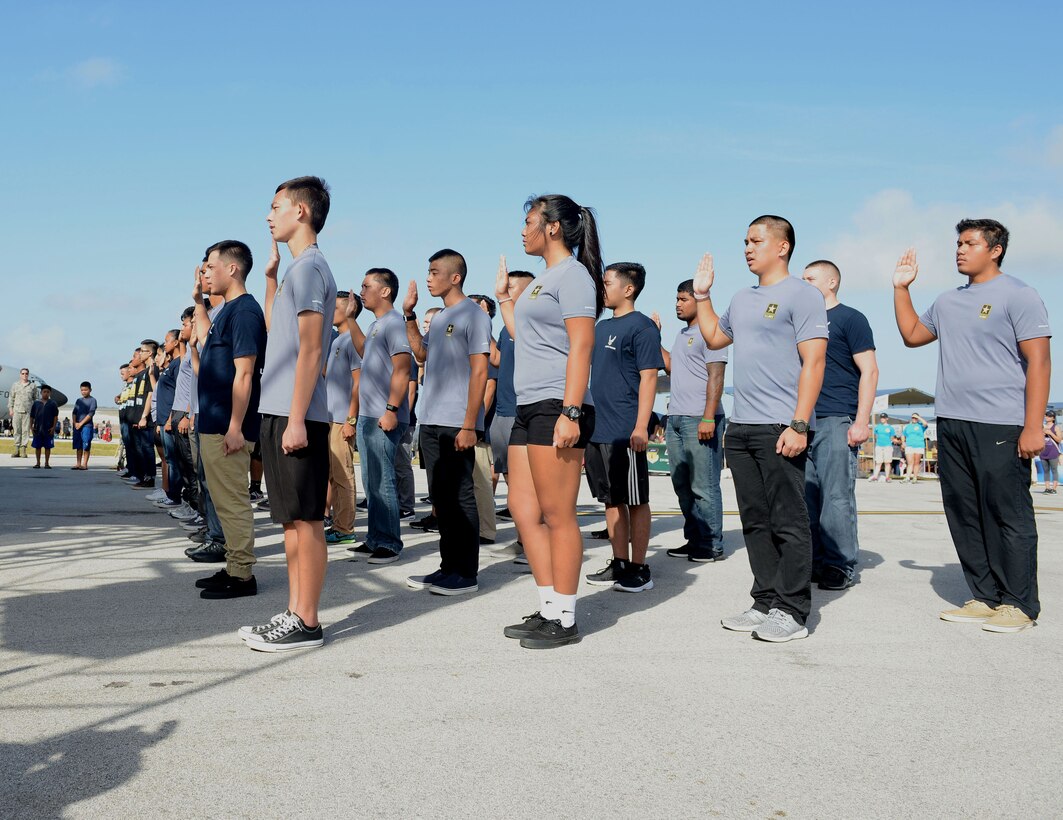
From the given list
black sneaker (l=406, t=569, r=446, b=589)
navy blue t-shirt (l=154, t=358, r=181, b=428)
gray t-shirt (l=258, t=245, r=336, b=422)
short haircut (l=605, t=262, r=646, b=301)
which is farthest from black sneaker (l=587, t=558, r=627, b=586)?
navy blue t-shirt (l=154, t=358, r=181, b=428)

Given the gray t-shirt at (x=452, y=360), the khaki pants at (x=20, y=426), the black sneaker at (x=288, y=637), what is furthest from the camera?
the khaki pants at (x=20, y=426)

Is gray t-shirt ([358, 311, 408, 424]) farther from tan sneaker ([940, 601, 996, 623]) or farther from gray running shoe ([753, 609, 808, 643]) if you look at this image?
tan sneaker ([940, 601, 996, 623])

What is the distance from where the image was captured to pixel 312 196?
4559mm

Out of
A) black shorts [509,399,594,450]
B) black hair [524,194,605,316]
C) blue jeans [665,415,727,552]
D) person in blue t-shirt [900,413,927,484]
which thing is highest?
black hair [524,194,605,316]

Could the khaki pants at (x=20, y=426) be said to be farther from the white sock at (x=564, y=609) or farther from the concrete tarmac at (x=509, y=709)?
the white sock at (x=564, y=609)

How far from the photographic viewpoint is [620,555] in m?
6.06

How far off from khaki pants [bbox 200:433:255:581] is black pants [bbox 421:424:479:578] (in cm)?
115

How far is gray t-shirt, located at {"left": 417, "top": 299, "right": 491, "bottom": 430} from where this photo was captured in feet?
19.9

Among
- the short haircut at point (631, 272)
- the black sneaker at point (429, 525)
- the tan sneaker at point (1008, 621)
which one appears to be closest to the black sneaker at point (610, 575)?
the short haircut at point (631, 272)

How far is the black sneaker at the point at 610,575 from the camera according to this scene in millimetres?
6012

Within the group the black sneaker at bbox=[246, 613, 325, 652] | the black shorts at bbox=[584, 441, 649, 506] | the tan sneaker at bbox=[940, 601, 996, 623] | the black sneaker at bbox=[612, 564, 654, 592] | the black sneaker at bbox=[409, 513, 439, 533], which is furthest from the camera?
the black sneaker at bbox=[409, 513, 439, 533]

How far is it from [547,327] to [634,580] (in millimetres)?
2136

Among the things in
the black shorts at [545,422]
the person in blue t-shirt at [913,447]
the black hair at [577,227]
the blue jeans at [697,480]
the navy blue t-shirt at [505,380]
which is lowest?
the person in blue t-shirt at [913,447]

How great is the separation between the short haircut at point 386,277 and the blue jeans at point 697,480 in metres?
2.55
